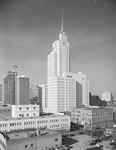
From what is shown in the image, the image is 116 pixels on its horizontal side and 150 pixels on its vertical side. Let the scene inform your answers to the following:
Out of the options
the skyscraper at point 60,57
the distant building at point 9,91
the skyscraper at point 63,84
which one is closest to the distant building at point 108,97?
the skyscraper at point 63,84

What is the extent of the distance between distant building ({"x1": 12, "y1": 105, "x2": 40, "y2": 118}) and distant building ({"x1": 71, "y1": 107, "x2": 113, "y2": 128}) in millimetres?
7906

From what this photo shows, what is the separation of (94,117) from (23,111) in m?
11.2

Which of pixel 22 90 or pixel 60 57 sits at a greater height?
pixel 60 57

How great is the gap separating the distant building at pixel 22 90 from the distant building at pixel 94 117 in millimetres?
25291

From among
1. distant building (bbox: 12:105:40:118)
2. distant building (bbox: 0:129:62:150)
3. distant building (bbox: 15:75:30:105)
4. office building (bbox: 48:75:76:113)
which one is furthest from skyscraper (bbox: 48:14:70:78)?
distant building (bbox: 0:129:62:150)

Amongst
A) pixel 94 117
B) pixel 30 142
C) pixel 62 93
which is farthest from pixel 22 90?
pixel 30 142

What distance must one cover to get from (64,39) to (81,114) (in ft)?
98.8

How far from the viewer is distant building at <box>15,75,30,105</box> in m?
53.3

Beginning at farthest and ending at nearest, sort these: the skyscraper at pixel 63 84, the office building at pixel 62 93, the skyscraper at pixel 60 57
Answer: the skyscraper at pixel 60 57 → the skyscraper at pixel 63 84 → the office building at pixel 62 93

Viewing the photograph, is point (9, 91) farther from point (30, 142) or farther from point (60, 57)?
point (30, 142)

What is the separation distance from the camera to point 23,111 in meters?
26.7

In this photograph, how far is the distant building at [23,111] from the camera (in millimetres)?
26219

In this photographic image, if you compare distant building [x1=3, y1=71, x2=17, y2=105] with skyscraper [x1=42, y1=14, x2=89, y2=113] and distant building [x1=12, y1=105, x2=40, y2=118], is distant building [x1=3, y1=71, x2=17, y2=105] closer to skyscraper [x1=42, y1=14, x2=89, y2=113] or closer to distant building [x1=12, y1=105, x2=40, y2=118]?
skyscraper [x1=42, y1=14, x2=89, y2=113]

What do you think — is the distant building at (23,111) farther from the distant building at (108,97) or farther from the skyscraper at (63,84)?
the distant building at (108,97)
